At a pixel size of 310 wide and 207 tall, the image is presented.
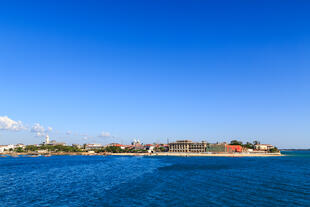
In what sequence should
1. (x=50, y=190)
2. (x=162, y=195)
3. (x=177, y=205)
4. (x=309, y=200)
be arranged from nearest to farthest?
(x=177, y=205), (x=309, y=200), (x=162, y=195), (x=50, y=190)

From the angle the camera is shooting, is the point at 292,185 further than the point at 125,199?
Yes

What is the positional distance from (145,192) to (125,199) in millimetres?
6109

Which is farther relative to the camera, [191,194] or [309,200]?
[191,194]

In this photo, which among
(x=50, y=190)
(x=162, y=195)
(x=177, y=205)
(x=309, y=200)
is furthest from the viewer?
(x=50, y=190)

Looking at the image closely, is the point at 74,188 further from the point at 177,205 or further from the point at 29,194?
the point at 177,205

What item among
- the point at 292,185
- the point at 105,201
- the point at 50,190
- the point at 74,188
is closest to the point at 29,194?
the point at 50,190

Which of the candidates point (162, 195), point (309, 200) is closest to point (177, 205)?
point (162, 195)

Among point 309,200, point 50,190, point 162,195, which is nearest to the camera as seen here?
point 309,200

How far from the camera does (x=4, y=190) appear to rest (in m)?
45.5

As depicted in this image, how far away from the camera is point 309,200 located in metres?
35.3

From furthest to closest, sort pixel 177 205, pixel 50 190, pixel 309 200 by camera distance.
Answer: pixel 50 190
pixel 309 200
pixel 177 205

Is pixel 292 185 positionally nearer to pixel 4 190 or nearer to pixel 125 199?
pixel 125 199

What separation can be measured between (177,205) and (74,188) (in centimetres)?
2453

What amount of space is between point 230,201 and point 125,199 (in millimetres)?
16841
